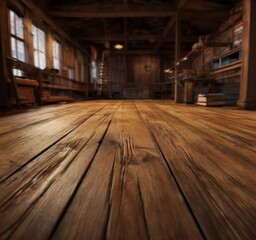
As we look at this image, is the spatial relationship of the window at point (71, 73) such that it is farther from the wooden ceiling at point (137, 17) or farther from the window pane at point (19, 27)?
the window pane at point (19, 27)

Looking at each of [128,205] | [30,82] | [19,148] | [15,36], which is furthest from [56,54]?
[128,205]

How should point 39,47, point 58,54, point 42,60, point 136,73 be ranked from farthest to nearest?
point 136,73 < point 58,54 < point 42,60 < point 39,47

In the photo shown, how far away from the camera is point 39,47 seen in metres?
6.84

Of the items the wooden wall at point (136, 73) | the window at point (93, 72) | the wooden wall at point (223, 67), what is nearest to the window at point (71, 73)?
the window at point (93, 72)

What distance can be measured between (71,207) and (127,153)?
0.45 metres

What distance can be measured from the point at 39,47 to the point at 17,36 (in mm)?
1371

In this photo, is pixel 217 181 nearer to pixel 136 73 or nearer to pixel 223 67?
pixel 223 67

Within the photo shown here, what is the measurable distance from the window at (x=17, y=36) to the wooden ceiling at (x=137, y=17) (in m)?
0.95

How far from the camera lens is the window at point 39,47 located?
21.4ft

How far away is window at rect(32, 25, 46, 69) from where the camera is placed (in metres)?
6.54

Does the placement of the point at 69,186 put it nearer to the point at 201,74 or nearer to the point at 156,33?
the point at 201,74

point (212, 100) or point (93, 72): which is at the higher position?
point (93, 72)

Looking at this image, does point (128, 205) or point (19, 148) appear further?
point (19, 148)

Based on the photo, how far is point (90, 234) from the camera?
40 centimetres
